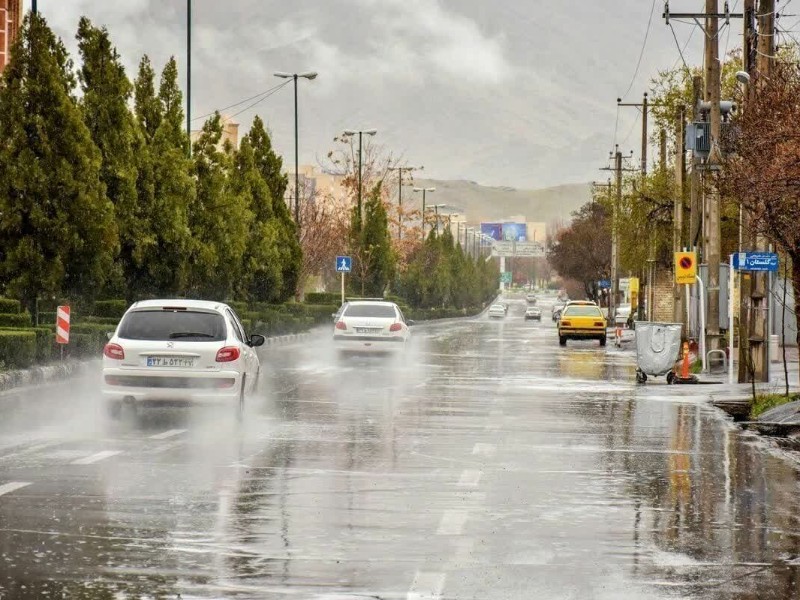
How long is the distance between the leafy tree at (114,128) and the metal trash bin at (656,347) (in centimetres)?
1490

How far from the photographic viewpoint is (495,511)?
1263 cm

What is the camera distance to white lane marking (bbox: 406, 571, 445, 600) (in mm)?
8859

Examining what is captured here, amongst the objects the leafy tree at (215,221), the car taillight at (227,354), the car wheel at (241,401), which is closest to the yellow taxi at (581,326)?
the leafy tree at (215,221)

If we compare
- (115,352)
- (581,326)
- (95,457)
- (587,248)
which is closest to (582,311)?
(581,326)

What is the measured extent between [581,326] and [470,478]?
175ft

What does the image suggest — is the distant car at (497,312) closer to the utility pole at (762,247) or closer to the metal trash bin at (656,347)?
the metal trash bin at (656,347)

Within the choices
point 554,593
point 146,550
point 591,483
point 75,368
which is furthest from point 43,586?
point 75,368

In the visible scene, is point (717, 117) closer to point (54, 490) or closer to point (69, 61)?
point (69, 61)

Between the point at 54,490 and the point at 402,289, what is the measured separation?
111619 millimetres

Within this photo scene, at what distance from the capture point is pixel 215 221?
173 ft

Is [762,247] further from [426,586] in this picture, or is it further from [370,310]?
[426,586]

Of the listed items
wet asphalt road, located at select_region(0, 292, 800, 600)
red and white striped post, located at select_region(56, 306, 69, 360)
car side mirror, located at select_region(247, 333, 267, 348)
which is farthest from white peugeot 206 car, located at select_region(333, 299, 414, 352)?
car side mirror, located at select_region(247, 333, 267, 348)

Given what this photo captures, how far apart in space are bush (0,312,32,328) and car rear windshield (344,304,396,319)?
10.0 meters

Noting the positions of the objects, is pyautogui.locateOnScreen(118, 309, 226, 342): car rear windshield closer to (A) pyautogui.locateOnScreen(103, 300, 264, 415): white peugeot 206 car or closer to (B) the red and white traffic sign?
(A) pyautogui.locateOnScreen(103, 300, 264, 415): white peugeot 206 car
